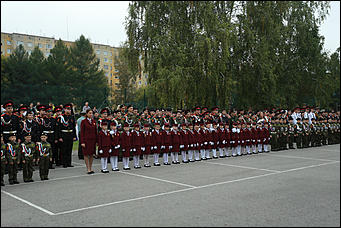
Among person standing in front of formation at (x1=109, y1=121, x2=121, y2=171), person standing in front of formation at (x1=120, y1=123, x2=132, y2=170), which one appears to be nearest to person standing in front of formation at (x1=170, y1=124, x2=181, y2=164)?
person standing in front of formation at (x1=120, y1=123, x2=132, y2=170)

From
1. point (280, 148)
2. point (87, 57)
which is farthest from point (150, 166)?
point (87, 57)

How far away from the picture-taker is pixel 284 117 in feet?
54.9

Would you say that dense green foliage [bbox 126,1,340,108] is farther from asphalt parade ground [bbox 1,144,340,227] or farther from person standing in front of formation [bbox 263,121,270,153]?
asphalt parade ground [bbox 1,144,340,227]

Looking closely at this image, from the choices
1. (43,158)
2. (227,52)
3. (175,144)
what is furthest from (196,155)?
(227,52)

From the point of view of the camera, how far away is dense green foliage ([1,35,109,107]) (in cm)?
2602

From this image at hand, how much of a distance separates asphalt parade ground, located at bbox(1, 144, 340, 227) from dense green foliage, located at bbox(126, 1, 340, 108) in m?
10.7

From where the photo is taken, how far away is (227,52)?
19953 millimetres

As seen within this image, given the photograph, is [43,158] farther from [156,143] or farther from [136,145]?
[156,143]

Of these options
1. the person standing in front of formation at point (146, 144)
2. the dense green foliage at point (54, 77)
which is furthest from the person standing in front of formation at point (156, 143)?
the dense green foliage at point (54, 77)

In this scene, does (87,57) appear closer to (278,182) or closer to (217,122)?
(217,122)

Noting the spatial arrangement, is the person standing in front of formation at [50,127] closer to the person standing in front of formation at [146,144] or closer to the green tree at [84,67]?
the person standing in front of formation at [146,144]

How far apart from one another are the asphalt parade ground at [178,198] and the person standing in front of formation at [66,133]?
54.9 inches

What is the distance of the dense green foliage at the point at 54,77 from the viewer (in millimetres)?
26016

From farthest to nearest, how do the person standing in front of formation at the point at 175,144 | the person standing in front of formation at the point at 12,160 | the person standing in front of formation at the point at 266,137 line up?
the person standing in front of formation at the point at 266,137 < the person standing in front of formation at the point at 175,144 < the person standing in front of formation at the point at 12,160
